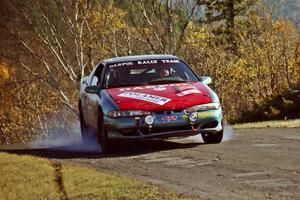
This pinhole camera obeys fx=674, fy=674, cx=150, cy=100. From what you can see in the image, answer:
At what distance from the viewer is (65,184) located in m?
7.55

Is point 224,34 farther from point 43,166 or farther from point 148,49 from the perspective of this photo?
point 43,166

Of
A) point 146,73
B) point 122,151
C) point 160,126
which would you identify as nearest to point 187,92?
point 160,126

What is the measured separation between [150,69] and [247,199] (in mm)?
5328

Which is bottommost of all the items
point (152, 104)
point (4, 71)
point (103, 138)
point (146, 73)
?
point (4, 71)

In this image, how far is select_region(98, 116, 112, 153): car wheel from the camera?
33.5 ft

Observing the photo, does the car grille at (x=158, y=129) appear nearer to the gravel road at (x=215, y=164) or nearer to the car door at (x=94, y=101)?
the gravel road at (x=215, y=164)

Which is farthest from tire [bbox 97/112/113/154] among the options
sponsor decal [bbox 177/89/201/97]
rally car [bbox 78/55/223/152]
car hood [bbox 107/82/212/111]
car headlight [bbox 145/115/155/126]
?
sponsor decal [bbox 177/89/201/97]

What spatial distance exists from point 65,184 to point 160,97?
9.26ft

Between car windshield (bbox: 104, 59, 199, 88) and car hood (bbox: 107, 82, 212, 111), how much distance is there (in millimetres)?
370

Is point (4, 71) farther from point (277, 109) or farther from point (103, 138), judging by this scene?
point (103, 138)

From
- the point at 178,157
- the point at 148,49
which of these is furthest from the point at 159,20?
the point at 178,157

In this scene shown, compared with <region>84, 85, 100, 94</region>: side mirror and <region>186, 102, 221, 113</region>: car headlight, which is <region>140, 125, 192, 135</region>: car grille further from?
<region>84, 85, 100, 94</region>: side mirror

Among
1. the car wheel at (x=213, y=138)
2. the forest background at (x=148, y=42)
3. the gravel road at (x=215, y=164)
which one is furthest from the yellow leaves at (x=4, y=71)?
the car wheel at (x=213, y=138)

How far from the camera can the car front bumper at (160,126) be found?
9805 mm
